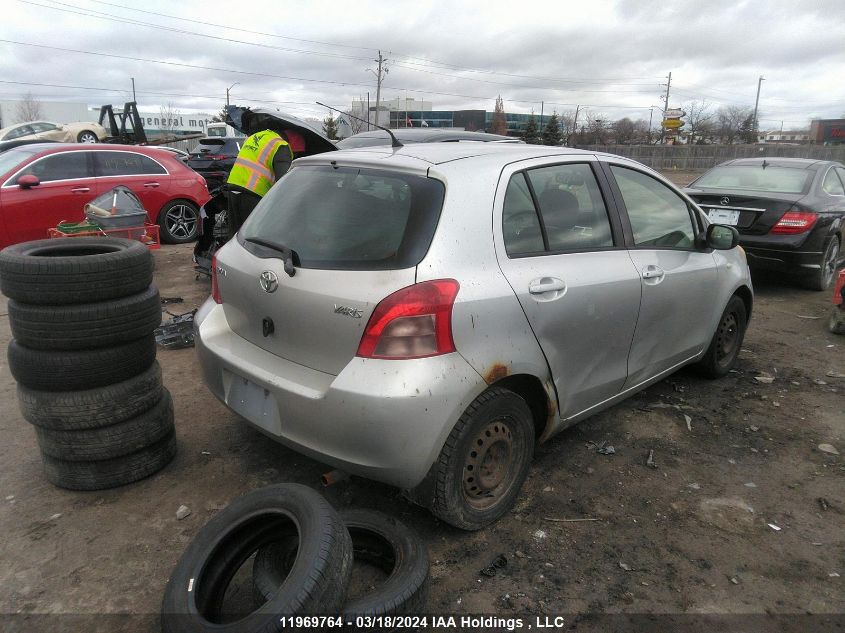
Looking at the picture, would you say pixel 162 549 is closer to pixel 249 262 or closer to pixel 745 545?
pixel 249 262

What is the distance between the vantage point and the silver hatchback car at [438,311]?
2.41 metres

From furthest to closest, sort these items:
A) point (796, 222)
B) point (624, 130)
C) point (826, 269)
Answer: point (624, 130)
point (826, 269)
point (796, 222)

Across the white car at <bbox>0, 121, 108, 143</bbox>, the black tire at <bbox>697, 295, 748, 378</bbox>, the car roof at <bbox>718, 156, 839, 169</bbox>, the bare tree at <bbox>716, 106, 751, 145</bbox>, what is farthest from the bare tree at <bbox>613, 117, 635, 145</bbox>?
the black tire at <bbox>697, 295, 748, 378</bbox>

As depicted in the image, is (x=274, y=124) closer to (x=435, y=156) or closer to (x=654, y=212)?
(x=435, y=156)

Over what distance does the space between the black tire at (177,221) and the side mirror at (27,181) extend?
1734 millimetres

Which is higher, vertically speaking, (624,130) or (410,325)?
(624,130)

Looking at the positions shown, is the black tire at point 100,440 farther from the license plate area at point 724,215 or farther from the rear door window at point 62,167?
Answer: the license plate area at point 724,215

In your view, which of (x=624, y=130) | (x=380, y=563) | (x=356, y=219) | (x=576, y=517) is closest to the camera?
(x=380, y=563)

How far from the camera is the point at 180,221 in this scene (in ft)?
31.0

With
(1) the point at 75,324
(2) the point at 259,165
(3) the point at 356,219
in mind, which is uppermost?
(2) the point at 259,165

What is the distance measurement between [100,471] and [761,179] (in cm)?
774

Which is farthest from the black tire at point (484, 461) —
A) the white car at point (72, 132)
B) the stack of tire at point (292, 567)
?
the white car at point (72, 132)

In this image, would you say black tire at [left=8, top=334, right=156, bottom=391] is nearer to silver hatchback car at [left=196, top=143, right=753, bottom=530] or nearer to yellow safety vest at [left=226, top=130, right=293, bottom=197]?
silver hatchback car at [left=196, top=143, right=753, bottom=530]

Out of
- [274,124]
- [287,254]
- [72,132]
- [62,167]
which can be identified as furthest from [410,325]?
[72,132]
